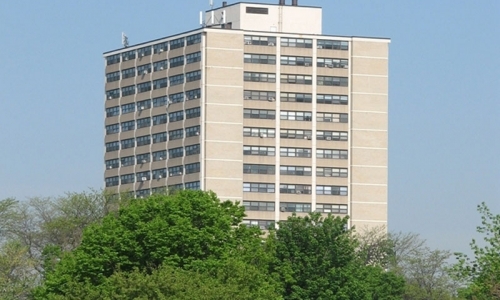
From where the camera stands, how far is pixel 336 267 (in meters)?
115

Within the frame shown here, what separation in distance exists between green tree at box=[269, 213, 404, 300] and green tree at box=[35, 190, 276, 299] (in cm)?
444

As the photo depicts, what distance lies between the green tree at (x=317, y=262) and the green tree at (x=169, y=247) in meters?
4.44

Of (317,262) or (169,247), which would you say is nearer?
(169,247)

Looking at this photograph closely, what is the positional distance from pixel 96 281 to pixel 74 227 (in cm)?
5335

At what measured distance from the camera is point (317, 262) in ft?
374

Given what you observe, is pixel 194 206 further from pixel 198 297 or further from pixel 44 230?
pixel 44 230

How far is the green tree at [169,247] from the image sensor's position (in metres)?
102

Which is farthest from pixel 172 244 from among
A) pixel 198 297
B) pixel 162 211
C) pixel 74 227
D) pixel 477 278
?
pixel 74 227

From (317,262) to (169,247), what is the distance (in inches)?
603

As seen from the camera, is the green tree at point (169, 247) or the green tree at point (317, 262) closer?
the green tree at point (169, 247)

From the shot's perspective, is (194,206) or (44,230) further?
(44,230)

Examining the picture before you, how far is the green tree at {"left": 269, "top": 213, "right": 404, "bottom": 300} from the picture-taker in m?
112

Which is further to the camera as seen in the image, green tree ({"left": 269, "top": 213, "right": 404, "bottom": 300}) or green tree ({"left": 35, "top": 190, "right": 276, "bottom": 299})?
green tree ({"left": 269, "top": 213, "right": 404, "bottom": 300})

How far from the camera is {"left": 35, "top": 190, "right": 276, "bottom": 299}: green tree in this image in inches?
4003
